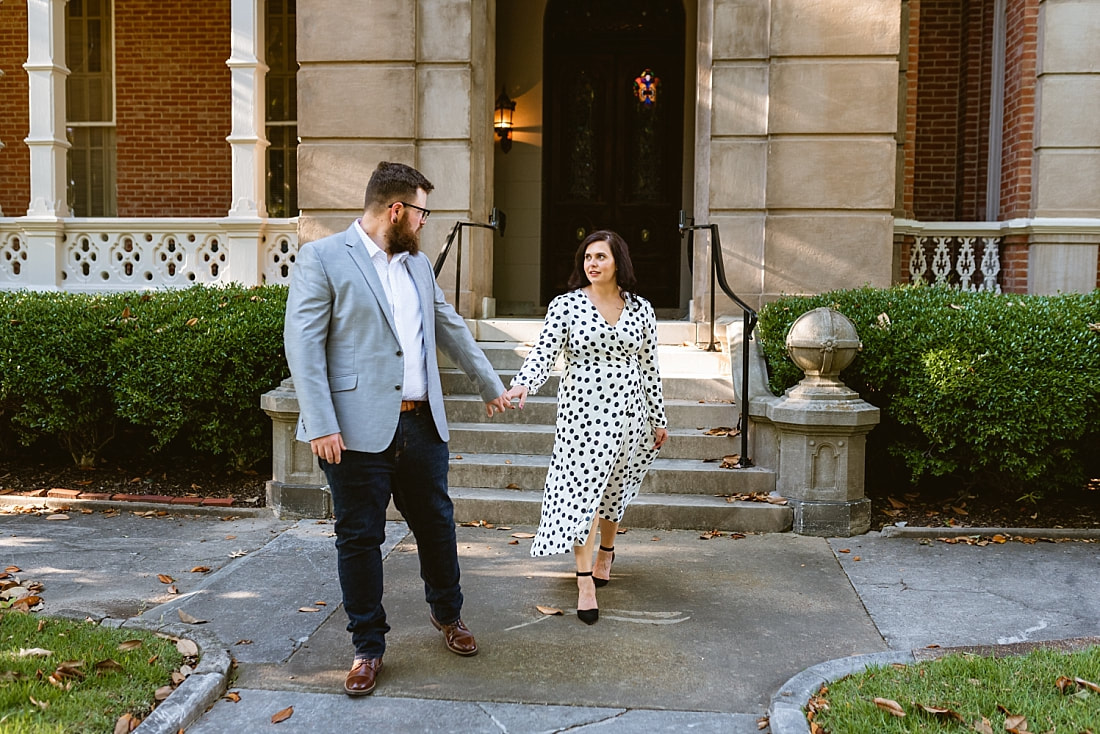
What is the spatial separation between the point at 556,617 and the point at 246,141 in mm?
7436

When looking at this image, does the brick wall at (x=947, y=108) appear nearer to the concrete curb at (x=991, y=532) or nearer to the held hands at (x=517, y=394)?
the concrete curb at (x=991, y=532)

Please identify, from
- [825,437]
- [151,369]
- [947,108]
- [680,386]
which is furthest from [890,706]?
[947,108]

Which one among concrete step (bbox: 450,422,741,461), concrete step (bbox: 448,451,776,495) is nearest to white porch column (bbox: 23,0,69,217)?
concrete step (bbox: 450,422,741,461)

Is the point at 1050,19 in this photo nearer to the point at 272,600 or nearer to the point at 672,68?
the point at 672,68

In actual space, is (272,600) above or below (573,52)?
below

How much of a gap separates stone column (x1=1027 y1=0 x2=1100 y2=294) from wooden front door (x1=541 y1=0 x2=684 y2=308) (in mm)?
4128

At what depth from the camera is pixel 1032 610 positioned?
509 centimetres

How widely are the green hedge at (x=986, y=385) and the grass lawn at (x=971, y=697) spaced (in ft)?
8.43

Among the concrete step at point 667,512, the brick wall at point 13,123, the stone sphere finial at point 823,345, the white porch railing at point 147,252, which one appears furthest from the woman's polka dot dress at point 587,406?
the brick wall at point 13,123

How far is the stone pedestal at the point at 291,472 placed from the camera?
706cm

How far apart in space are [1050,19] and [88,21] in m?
12.8

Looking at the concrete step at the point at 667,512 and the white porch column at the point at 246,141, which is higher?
the white porch column at the point at 246,141

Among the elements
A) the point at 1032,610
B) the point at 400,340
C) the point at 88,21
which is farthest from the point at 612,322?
the point at 88,21

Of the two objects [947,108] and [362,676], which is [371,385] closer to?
[362,676]
